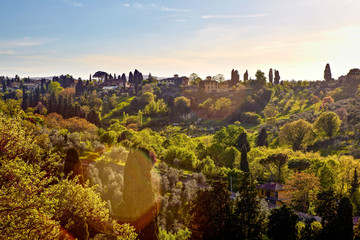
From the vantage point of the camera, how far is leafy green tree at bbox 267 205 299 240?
71.0 feet

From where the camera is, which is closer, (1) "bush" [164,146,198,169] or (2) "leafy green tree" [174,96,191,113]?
(1) "bush" [164,146,198,169]

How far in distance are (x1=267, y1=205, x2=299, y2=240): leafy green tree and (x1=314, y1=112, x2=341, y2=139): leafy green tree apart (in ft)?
200

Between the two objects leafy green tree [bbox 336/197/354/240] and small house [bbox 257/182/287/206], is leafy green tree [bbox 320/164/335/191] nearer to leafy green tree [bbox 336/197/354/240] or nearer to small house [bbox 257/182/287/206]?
small house [bbox 257/182/287/206]

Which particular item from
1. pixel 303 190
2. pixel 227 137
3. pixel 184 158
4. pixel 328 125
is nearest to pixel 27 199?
pixel 303 190

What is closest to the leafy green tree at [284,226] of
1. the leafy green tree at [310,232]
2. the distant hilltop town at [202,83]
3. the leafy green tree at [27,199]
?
the leafy green tree at [310,232]

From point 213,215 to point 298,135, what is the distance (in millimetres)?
58396

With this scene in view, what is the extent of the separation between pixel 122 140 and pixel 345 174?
39.3 m

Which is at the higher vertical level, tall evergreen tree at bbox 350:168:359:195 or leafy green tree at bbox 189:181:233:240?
leafy green tree at bbox 189:181:233:240

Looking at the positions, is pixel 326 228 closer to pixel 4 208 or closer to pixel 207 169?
pixel 4 208

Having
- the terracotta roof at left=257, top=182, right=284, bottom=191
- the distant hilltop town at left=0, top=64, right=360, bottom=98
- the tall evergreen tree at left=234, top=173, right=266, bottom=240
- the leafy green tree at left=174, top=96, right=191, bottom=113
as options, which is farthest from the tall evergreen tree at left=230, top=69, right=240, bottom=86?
the tall evergreen tree at left=234, top=173, right=266, bottom=240

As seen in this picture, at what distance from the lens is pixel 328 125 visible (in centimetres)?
7394

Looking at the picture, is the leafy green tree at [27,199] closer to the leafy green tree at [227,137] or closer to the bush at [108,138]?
the bush at [108,138]

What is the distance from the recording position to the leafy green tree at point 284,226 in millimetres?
21641

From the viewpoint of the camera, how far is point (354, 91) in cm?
12012
